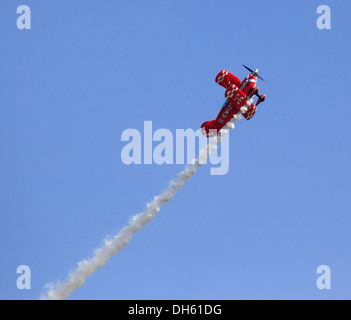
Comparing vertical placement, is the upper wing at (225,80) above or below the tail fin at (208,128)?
above

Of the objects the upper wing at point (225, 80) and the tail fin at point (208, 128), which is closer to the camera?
the upper wing at point (225, 80)

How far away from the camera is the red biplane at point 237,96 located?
3398 inches

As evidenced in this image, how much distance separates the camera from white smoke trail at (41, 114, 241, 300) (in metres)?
84.1

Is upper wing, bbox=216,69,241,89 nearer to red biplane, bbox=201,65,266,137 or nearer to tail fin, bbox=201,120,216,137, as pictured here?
red biplane, bbox=201,65,266,137

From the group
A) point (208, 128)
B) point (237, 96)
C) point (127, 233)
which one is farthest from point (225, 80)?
point (127, 233)

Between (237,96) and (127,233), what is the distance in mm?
16108

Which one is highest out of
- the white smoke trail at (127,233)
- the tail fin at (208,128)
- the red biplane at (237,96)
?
the red biplane at (237,96)

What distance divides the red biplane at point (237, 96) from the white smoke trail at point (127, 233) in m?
0.67

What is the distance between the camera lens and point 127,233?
86.5 meters

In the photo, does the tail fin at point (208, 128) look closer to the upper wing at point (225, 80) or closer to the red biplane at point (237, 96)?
the red biplane at point (237, 96)

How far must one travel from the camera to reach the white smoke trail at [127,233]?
84.1 meters

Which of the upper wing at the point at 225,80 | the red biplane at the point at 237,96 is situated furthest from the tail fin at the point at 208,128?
the upper wing at the point at 225,80
